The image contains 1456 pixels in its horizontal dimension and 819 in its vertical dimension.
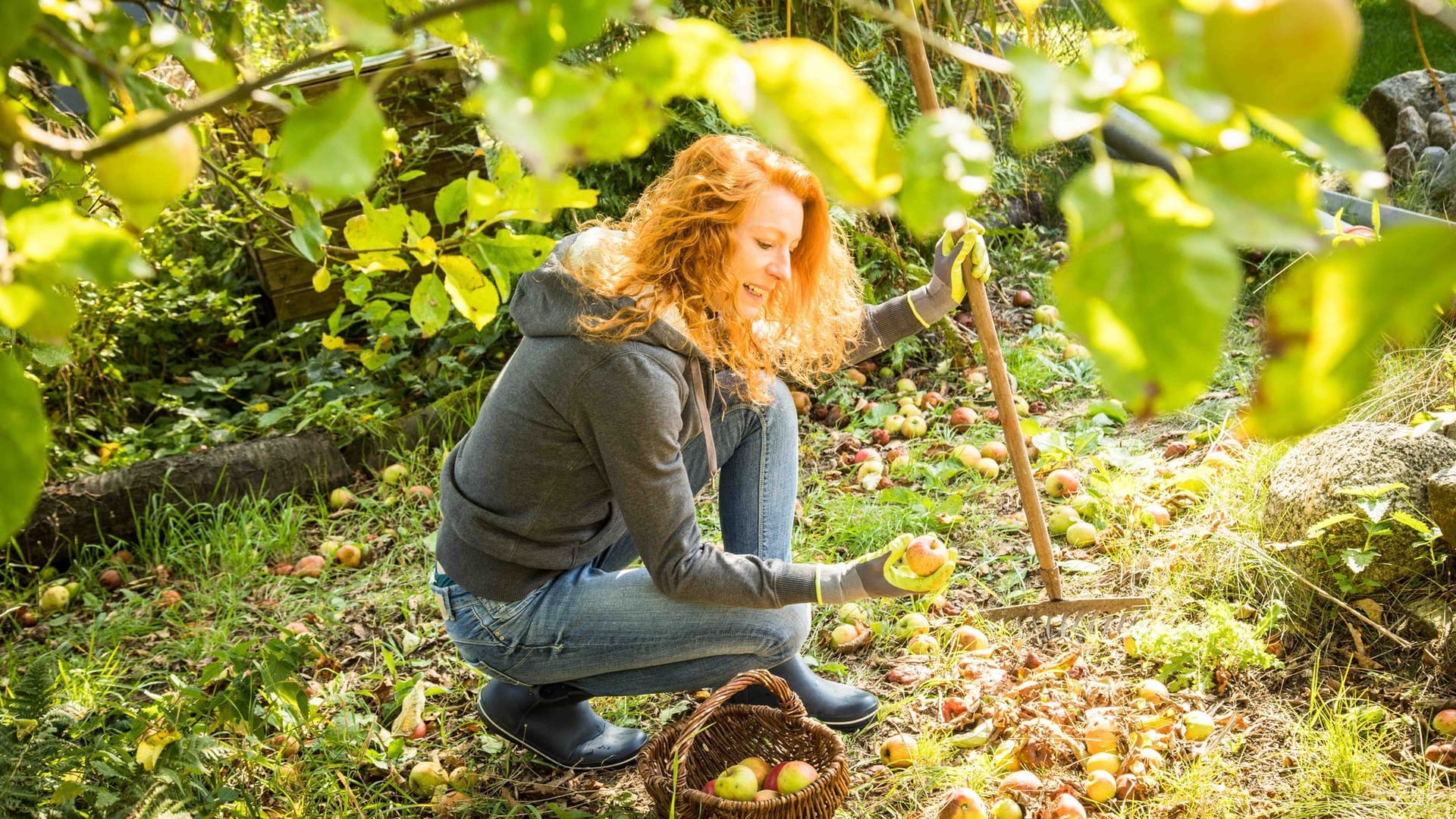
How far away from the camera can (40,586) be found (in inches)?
119

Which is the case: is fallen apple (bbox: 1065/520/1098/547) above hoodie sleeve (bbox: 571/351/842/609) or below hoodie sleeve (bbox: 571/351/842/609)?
below

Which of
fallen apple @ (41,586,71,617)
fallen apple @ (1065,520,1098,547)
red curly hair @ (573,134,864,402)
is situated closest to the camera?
red curly hair @ (573,134,864,402)

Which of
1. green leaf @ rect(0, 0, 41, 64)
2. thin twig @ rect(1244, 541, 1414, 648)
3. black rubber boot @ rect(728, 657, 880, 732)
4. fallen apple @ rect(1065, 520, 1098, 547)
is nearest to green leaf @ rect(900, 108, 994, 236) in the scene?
green leaf @ rect(0, 0, 41, 64)

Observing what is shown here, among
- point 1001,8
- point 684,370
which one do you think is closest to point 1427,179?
point 1001,8

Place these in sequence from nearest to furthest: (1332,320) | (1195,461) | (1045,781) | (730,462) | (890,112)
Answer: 1. (1332,320)
2. (1045,781)
3. (730,462)
4. (1195,461)
5. (890,112)

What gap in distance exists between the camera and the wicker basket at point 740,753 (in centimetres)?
183

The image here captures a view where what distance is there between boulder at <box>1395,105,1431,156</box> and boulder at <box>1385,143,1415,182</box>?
104 mm

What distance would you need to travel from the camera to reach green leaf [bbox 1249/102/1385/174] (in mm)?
383

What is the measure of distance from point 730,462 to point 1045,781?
0.89 meters

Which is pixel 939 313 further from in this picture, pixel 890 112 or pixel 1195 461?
pixel 890 112

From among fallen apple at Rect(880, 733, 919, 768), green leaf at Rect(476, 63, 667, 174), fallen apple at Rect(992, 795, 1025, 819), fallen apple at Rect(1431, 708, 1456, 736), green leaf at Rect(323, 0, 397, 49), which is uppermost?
green leaf at Rect(323, 0, 397, 49)

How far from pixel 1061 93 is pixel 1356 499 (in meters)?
2.10

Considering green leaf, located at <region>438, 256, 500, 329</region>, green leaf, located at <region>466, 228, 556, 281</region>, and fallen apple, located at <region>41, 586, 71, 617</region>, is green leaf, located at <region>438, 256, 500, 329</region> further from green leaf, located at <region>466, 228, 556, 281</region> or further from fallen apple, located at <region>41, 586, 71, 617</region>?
fallen apple, located at <region>41, 586, 71, 617</region>

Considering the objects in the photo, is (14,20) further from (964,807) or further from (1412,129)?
(1412,129)
